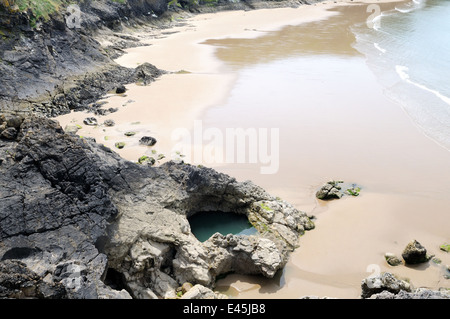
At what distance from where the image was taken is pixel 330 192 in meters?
15.0

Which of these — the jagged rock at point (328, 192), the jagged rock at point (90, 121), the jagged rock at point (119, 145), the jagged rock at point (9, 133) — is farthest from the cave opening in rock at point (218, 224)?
the jagged rock at point (90, 121)

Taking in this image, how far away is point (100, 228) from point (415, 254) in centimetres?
917

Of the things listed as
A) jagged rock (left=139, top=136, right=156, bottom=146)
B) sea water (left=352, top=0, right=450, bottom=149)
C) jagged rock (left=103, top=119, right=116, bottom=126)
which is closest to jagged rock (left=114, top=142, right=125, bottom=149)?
jagged rock (left=139, top=136, right=156, bottom=146)

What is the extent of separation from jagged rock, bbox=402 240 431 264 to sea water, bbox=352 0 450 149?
1009 cm

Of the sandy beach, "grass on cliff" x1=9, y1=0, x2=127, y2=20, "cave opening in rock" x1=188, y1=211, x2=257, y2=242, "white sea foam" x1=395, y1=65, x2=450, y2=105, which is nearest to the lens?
the sandy beach

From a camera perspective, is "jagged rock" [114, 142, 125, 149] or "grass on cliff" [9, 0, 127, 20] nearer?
"jagged rock" [114, 142, 125, 149]

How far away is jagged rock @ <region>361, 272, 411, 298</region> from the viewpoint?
938 centimetres

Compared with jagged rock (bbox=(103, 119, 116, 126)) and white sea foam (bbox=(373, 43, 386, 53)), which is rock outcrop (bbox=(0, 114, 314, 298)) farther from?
white sea foam (bbox=(373, 43, 386, 53))

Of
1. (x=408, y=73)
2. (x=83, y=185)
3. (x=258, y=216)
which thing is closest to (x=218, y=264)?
(x=258, y=216)

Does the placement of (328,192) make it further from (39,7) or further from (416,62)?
(416,62)

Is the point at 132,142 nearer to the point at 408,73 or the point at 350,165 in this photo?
the point at 350,165

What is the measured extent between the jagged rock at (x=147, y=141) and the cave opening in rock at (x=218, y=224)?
6.74 metres

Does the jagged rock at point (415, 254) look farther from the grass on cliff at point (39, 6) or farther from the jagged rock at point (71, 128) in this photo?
the grass on cliff at point (39, 6)

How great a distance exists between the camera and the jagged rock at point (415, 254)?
1144 cm
